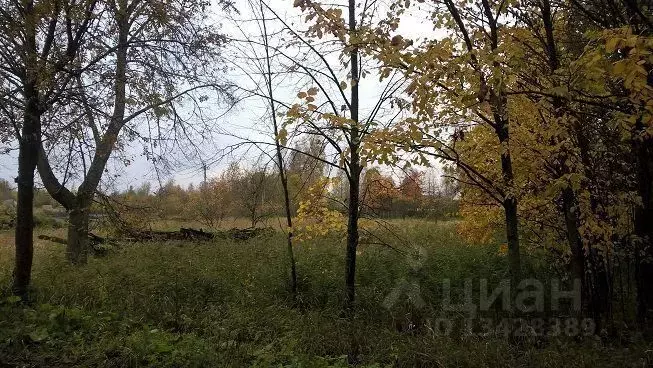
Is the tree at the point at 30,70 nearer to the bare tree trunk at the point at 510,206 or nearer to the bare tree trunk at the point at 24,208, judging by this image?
the bare tree trunk at the point at 24,208

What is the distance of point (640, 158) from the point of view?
5.39 meters

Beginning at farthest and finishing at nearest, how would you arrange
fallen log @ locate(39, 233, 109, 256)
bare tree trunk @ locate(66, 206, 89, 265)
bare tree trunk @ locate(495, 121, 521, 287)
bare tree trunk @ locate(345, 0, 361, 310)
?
1. fallen log @ locate(39, 233, 109, 256)
2. bare tree trunk @ locate(66, 206, 89, 265)
3. bare tree trunk @ locate(345, 0, 361, 310)
4. bare tree trunk @ locate(495, 121, 521, 287)

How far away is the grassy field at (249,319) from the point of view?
482 cm

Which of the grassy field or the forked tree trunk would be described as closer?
the grassy field

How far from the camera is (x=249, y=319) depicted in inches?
254

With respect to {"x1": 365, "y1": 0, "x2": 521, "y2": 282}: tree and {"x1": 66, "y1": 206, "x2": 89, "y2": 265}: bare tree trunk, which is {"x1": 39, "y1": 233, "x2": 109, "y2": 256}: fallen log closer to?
{"x1": 66, "y1": 206, "x2": 89, "y2": 265}: bare tree trunk

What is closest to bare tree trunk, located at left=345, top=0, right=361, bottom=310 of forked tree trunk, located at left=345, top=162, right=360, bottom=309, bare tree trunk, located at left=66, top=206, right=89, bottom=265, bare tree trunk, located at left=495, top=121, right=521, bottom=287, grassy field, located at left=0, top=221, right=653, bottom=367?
forked tree trunk, located at left=345, top=162, right=360, bottom=309

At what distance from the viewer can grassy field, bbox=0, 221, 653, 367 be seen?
15.8ft

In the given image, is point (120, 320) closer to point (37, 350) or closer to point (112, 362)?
point (37, 350)

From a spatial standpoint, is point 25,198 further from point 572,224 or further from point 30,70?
point 572,224

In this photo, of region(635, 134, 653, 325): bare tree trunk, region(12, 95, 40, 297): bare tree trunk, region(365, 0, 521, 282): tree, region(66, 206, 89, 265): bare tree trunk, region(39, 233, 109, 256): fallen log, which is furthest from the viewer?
region(39, 233, 109, 256): fallen log

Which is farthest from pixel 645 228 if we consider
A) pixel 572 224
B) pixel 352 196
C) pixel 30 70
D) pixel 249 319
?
pixel 30 70

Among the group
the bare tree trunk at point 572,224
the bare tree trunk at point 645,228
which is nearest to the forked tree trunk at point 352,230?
the bare tree trunk at point 572,224

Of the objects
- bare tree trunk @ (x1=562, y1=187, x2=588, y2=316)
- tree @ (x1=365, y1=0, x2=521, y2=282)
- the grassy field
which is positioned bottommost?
the grassy field
